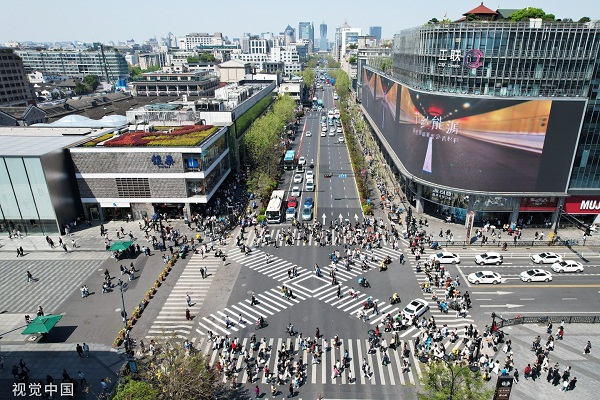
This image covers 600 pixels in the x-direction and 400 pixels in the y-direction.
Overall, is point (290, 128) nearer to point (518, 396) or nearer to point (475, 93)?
point (475, 93)


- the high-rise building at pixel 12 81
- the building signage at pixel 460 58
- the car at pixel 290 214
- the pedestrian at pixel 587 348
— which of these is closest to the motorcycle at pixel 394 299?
the pedestrian at pixel 587 348

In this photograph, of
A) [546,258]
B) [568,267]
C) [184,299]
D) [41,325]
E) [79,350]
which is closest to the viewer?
[79,350]

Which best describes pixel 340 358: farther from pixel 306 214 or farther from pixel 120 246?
pixel 120 246

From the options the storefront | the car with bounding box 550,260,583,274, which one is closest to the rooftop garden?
the car with bounding box 550,260,583,274

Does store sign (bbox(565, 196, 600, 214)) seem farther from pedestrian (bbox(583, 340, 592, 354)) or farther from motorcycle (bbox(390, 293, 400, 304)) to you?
motorcycle (bbox(390, 293, 400, 304))

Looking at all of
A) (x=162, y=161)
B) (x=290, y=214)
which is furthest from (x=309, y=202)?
(x=162, y=161)

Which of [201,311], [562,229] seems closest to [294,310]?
[201,311]
